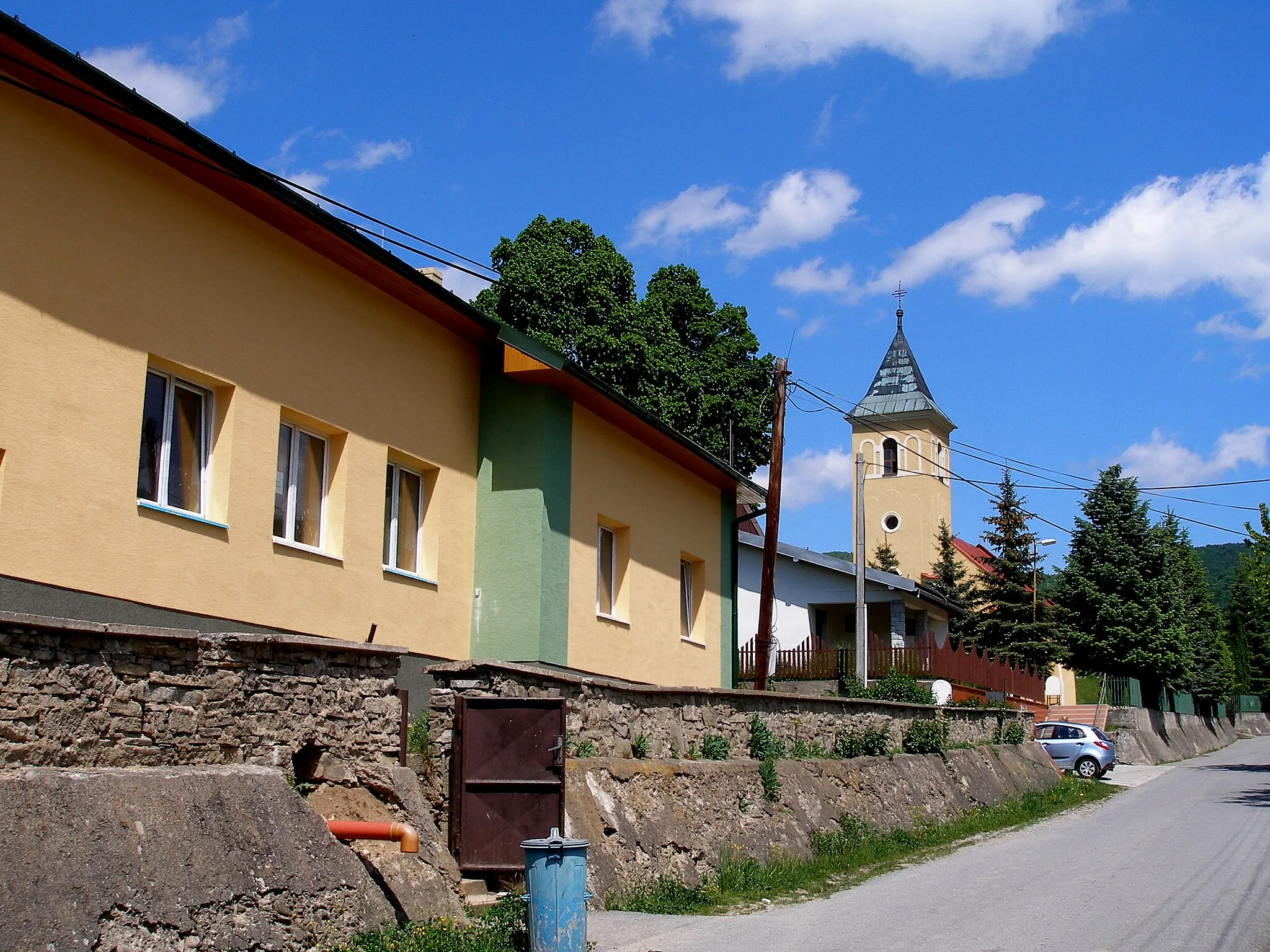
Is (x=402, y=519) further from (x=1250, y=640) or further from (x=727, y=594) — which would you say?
(x=1250, y=640)

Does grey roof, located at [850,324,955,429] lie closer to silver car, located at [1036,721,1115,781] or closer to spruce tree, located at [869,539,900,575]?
spruce tree, located at [869,539,900,575]

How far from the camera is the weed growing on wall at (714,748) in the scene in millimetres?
14234

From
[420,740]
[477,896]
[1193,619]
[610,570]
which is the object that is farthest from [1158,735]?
[477,896]

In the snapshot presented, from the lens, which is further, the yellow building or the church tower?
the church tower

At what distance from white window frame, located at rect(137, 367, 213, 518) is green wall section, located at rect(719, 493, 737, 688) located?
11.8 meters

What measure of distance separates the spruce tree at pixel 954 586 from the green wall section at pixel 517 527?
1429 inches

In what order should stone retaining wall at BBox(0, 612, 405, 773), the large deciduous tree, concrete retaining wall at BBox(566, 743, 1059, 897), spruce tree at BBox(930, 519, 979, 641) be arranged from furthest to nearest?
1. spruce tree at BBox(930, 519, 979, 641)
2. the large deciduous tree
3. concrete retaining wall at BBox(566, 743, 1059, 897)
4. stone retaining wall at BBox(0, 612, 405, 773)

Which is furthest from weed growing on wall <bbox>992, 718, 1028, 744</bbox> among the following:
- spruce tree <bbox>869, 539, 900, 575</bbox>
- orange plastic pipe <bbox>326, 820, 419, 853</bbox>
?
spruce tree <bbox>869, 539, 900, 575</bbox>

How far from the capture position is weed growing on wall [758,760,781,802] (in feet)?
47.5

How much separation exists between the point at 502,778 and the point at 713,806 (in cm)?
364

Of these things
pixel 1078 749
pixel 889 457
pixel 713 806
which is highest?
pixel 889 457

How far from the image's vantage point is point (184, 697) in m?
7.99

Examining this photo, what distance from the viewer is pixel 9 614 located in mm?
6777

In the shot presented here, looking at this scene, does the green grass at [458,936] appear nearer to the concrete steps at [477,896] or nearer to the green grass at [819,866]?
the concrete steps at [477,896]
